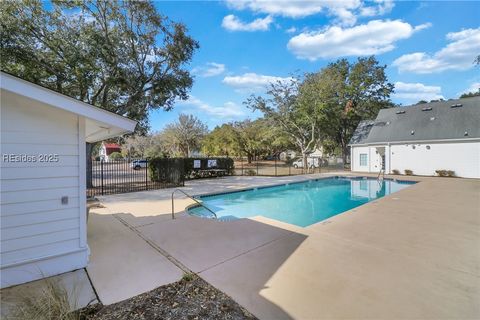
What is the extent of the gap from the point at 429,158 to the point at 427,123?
289cm

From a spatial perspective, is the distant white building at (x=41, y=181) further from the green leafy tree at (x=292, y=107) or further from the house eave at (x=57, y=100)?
the green leafy tree at (x=292, y=107)

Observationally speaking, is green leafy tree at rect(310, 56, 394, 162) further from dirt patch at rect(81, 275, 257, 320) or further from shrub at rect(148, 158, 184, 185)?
dirt patch at rect(81, 275, 257, 320)

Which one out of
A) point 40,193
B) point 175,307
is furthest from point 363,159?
point 40,193

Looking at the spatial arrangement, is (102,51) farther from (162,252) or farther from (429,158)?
(429,158)

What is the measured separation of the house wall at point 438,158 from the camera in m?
15.0

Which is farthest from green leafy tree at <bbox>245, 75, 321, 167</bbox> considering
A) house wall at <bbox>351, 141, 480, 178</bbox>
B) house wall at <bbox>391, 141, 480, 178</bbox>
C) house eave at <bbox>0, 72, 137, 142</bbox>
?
house eave at <bbox>0, 72, 137, 142</bbox>

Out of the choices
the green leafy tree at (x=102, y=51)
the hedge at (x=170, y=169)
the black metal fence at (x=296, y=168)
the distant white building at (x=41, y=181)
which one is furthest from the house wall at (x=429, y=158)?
the distant white building at (x=41, y=181)

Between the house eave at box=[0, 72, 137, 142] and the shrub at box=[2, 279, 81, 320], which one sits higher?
the house eave at box=[0, 72, 137, 142]

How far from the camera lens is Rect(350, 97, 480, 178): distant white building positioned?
15.3 meters

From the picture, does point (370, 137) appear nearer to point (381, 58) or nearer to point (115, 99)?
point (381, 58)

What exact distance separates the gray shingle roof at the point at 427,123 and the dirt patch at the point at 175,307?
1983 centimetres

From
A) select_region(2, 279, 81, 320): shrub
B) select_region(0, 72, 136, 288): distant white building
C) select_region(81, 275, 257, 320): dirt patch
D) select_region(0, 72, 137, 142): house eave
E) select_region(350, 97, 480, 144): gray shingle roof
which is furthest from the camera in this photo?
select_region(350, 97, 480, 144): gray shingle roof

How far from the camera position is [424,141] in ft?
54.5

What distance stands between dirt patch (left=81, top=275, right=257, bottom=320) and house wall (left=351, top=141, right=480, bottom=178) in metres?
19.6
